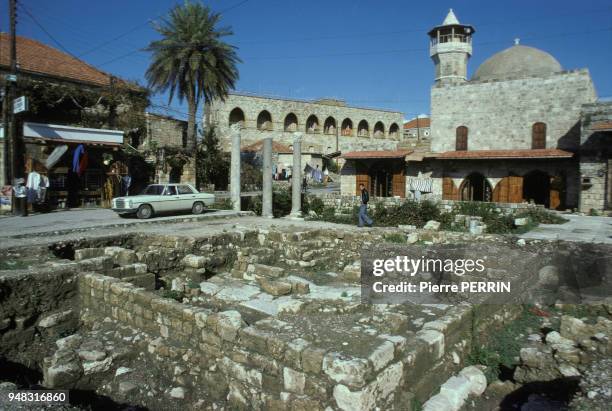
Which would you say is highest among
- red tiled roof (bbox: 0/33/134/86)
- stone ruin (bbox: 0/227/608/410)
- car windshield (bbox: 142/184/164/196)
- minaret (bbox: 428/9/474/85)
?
minaret (bbox: 428/9/474/85)

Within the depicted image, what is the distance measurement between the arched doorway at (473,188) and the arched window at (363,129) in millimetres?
29708

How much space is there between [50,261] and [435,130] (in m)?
24.5

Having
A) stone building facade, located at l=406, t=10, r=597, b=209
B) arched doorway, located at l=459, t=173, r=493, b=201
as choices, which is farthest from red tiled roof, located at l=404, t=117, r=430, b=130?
arched doorway, located at l=459, t=173, r=493, b=201

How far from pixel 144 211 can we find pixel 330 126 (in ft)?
→ 127

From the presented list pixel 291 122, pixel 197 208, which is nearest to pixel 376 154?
pixel 197 208

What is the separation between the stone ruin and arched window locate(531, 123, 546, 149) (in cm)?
2005

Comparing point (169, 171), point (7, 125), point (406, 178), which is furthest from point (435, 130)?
point (7, 125)

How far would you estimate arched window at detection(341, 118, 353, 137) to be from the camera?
173 feet

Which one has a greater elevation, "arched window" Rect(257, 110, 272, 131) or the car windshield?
"arched window" Rect(257, 110, 272, 131)

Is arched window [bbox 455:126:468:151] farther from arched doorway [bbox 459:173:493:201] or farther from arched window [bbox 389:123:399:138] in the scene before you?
arched window [bbox 389:123:399:138]

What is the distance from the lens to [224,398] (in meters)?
5.02

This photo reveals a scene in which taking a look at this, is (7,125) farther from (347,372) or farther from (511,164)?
(511,164)

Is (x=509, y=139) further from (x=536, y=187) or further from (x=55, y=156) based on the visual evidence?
(x=55, y=156)

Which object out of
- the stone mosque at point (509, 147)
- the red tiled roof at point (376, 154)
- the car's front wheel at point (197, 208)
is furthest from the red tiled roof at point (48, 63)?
the stone mosque at point (509, 147)
